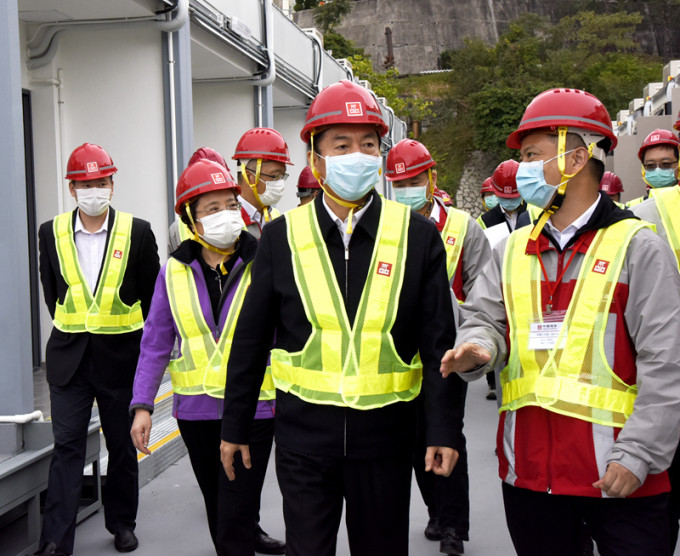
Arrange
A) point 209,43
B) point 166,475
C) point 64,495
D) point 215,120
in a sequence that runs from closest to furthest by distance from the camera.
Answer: point 64,495 → point 166,475 → point 209,43 → point 215,120

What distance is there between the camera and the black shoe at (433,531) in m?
5.11

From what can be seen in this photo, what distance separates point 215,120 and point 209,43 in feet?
7.59

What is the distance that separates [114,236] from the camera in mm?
5254

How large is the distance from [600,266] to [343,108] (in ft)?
3.47

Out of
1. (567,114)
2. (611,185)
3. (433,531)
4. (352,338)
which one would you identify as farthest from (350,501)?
(611,185)

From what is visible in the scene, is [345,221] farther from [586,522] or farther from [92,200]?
[92,200]

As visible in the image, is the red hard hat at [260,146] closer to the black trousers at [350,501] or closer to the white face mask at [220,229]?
the white face mask at [220,229]

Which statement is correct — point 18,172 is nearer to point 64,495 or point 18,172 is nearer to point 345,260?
point 64,495

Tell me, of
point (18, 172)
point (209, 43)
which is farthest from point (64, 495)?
point (209, 43)

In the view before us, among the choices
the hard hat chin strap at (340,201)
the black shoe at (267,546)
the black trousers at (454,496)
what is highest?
the hard hat chin strap at (340,201)

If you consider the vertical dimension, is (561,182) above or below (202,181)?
below

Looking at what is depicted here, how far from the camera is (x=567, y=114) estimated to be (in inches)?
113

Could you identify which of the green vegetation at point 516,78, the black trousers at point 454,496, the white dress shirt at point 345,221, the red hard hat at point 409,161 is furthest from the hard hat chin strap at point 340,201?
the green vegetation at point 516,78

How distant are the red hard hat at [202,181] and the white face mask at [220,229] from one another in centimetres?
16
